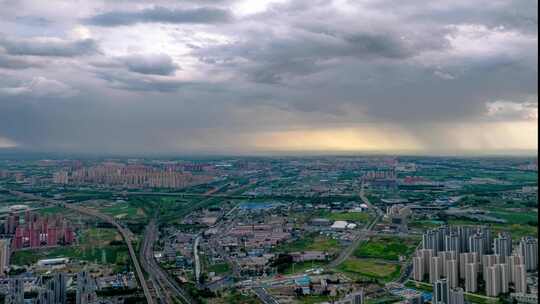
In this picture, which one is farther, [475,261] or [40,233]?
[40,233]

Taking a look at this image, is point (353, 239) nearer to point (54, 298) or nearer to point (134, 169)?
point (54, 298)

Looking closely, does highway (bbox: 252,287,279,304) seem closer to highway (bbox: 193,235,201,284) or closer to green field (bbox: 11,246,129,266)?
highway (bbox: 193,235,201,284)

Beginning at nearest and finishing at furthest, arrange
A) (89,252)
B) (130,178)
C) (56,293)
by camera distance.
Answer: (56,293), (89,252), (130,178)

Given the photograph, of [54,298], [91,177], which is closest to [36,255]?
[54,298]

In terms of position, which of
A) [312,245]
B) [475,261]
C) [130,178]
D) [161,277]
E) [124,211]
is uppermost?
[130,178]

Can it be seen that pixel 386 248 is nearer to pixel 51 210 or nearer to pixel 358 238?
pixel 358 238

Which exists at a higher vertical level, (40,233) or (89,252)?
(40,233)

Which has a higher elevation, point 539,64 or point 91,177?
point 539,64

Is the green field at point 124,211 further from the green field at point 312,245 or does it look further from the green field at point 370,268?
the green field at point 370,268

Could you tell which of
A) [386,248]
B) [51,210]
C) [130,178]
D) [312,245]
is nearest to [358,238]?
[386,248]
